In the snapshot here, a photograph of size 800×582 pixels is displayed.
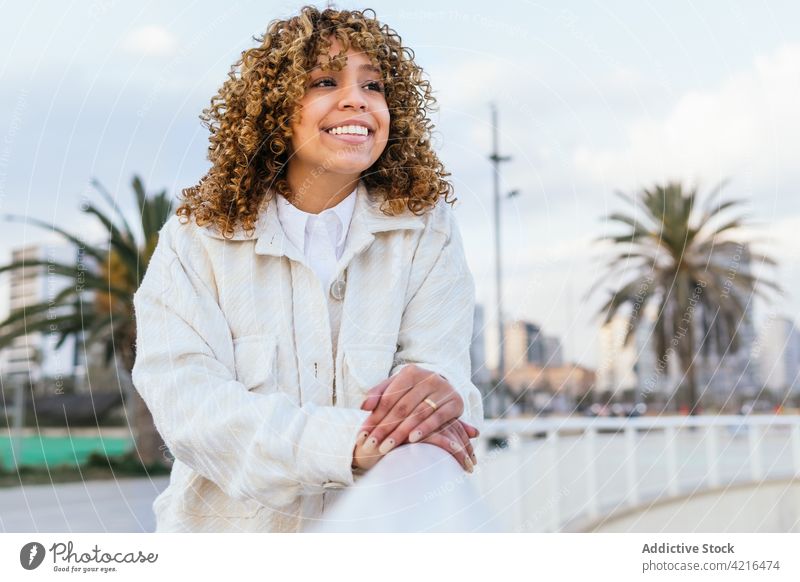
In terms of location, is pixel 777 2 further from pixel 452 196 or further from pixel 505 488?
pixel 505 488

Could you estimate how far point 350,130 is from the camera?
128 centimetres

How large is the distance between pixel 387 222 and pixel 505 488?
249 centimetres

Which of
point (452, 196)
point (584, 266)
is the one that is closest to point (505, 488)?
point (584, 266)

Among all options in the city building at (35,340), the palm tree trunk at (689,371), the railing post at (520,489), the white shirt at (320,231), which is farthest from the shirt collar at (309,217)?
the palm tree trunk at (689,371)

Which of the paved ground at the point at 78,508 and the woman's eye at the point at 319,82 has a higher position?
the woman's eye at the point at 319,82

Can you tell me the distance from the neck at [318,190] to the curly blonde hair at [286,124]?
22 mm

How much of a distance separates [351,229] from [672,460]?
Result: 3.69 metres

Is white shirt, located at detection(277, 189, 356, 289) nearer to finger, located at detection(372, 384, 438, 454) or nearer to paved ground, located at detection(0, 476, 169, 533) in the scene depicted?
finger, located at detection(372, 384, 438, 454)

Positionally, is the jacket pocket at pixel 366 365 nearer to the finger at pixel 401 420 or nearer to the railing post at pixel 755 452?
the finger at pixel 401 420

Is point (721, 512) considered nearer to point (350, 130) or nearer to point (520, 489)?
point (520, 489)

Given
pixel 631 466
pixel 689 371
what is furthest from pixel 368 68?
pixel 689 371

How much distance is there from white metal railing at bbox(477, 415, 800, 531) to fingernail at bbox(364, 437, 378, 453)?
2.06 meters

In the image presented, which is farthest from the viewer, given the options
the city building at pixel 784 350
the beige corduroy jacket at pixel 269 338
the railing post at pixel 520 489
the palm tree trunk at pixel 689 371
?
the palm tree trunk at pixel 689 371

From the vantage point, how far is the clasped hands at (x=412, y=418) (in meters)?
1.02
